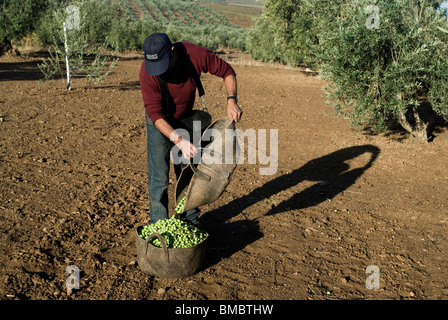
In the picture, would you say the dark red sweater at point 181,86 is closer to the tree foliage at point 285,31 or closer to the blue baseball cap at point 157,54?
the blue baseball cap at point 157,54

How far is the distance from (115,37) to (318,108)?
763 inches

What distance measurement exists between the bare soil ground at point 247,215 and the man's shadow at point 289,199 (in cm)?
2

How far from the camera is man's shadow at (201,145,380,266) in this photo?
439 centimetres

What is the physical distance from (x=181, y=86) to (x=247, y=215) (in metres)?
1.90

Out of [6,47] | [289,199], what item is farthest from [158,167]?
[6,47]

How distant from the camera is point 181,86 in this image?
3879 mm

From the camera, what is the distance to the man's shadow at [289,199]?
4.39 meters

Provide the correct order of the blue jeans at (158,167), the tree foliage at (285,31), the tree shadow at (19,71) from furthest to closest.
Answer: the tree foliage at (285,31) → the tree shadow at (19,71) → the blue jeans at (158,167)

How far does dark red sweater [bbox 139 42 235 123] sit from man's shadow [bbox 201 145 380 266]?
54.4 inches

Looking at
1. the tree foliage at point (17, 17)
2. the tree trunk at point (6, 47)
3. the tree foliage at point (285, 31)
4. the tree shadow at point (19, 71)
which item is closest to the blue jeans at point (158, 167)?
the tree shadow at point (19, 71)

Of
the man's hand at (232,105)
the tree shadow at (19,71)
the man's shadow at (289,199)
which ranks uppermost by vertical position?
the man's hand at (232,105)

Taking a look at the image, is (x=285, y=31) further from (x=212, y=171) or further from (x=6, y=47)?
(x=212, y=171)
